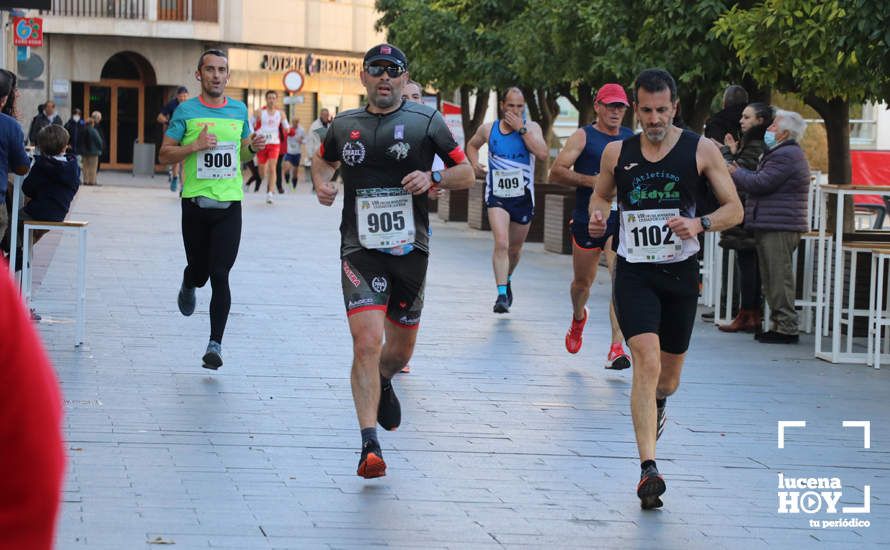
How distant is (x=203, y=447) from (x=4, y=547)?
554cm

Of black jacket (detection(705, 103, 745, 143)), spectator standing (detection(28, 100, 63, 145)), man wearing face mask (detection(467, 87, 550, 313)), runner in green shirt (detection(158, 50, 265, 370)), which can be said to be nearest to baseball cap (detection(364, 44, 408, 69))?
runner in green shirt (detection(158, 50, 265, 370))

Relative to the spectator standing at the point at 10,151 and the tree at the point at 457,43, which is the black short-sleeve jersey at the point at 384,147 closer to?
the spectator standing at the point at 10,151

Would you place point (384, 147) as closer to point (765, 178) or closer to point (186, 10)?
point (765, 178)

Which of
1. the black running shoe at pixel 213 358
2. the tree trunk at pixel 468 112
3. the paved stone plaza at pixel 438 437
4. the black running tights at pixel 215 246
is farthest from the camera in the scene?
the tree trunk at pixel 468 112

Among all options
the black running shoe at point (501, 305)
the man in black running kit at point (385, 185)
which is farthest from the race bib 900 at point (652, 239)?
the black running shoe at point (501, 305)

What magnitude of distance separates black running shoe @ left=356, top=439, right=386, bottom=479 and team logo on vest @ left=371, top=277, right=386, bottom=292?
74 centimetres

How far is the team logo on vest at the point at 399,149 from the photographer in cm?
700

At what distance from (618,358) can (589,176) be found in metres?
1.25

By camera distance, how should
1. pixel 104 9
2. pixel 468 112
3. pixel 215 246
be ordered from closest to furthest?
pixel 215 246, pixel 468 112, pixel 104 9

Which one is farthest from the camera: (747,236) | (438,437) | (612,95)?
(747,236)

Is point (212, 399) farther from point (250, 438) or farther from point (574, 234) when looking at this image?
point (574, 234)

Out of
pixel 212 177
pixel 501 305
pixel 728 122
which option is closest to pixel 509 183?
pixel 501 305

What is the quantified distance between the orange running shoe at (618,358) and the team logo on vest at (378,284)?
3752mm

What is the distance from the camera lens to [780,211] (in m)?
12.3
